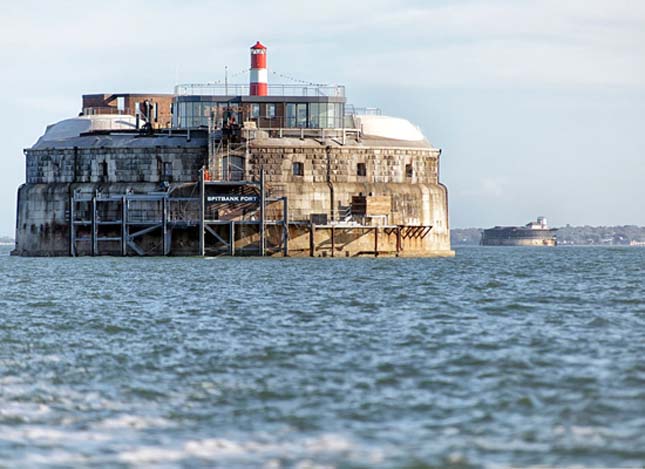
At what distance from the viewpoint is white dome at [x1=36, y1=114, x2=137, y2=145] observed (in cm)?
7294

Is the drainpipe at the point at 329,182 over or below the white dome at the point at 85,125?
below

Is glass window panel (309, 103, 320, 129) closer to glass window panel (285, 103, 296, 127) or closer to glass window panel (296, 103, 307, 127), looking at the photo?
glass window panel (296, 103, 307, 127)

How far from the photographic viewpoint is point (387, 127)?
72000 mm

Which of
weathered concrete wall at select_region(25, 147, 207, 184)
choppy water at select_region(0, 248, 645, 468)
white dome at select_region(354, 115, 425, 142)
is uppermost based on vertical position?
white dome at select_region(354, 115, 425, 142)

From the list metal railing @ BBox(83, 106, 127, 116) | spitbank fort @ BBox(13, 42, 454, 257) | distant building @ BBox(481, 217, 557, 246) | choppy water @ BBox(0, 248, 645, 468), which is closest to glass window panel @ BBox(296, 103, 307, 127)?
spitbank fort @ BBox(13, 42, 454, 257)

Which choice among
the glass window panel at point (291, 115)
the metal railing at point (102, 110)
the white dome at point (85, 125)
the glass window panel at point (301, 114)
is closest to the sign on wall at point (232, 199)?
the glass window panel at point (291, 115)

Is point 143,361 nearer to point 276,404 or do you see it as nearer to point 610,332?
point 276,404

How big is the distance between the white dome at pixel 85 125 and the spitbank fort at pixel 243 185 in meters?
1.29

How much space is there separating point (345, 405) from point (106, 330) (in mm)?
10876

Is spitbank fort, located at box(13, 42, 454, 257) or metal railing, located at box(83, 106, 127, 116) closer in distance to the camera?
spitbank fort, located at box(13, 42, 454, 257)

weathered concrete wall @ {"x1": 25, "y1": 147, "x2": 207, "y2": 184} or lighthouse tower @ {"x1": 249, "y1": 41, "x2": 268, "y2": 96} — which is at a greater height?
lighthouse tower @ {"x1": 249, "y1": 41, "x2": 268, "y2": 96}

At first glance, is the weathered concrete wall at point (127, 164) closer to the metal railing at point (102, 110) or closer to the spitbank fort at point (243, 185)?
the spitbank fort at point (243, 185)

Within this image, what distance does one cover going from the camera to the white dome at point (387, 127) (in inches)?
2813

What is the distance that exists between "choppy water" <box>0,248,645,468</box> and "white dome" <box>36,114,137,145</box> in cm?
3796
